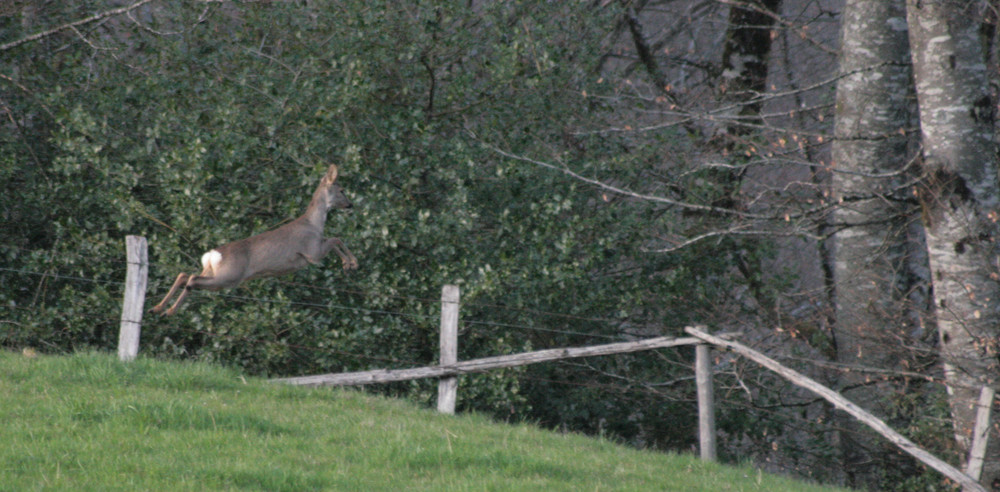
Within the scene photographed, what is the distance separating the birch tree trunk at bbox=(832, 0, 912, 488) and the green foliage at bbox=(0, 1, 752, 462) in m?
2.06

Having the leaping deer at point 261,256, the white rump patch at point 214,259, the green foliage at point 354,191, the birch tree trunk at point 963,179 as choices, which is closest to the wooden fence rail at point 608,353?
the birch tree trunk at point 963,179

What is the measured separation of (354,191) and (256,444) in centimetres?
563

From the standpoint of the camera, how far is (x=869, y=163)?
1112 centimetres

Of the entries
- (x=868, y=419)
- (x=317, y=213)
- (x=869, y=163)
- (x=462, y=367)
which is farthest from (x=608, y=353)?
(x=869, y=163)

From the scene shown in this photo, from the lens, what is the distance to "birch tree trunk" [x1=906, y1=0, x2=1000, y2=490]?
29.3ft

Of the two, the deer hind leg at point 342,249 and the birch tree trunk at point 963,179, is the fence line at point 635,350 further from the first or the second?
the deer hind leg at point 342,249

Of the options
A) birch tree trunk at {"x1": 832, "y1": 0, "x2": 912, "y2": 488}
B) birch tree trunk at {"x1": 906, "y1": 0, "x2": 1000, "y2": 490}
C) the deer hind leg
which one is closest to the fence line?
birch tree trunk at {"x1": 906, "y1": 0, "x2": 1000, "y2": 490}

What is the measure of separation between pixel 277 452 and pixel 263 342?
197 inches

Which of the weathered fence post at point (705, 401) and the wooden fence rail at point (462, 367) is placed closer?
the weathered fence post at point (705, 401)

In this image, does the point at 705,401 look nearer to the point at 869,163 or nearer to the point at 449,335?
the point at 449,335

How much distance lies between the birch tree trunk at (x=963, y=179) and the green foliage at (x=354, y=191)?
3.78 metres

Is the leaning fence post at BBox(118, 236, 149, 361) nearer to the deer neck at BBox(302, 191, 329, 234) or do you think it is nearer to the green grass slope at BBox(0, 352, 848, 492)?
the green grass slope at BBox(0, 352, 848, 492)

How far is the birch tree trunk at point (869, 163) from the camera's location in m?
10.9

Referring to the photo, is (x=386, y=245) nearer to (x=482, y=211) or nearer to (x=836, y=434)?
(x=482, y=211)
